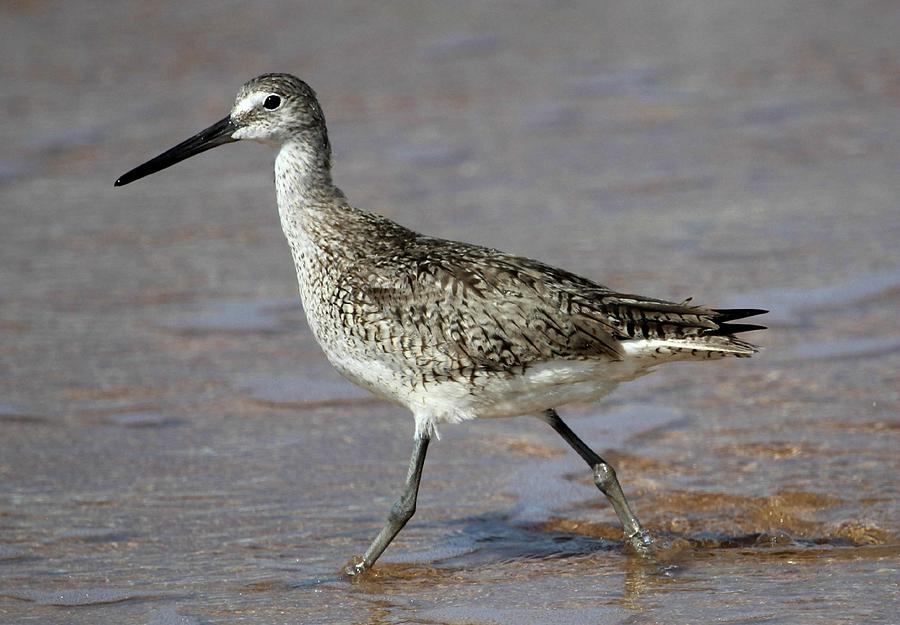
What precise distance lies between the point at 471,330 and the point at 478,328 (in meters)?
0.03

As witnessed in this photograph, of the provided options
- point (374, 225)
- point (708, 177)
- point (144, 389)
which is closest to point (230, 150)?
point (708, 177)

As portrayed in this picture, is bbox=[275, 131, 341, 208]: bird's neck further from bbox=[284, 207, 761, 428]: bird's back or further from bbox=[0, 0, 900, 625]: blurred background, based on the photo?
bbox=[0, 0, 900, 625]: blurred background

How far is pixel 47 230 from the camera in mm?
11102

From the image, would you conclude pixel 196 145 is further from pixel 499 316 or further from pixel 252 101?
pixel 499 316

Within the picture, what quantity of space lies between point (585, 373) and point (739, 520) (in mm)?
1168

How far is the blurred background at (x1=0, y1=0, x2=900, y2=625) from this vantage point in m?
6.49

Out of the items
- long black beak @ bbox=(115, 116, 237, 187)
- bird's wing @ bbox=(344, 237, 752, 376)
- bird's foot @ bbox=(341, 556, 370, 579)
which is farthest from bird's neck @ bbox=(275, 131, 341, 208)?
bird's foot @ bbox=(341, 556, 370, 579)

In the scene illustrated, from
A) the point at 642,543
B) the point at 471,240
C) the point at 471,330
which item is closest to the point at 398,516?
the point at 471,330

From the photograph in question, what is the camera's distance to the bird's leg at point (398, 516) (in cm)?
653

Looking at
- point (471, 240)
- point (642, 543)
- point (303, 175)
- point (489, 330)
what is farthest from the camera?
point (471, 240)

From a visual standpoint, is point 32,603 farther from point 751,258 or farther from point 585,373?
point 751,258

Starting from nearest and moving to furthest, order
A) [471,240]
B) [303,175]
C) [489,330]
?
[489,330] → [303,175] → [471,240]

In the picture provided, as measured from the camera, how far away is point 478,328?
248 inches

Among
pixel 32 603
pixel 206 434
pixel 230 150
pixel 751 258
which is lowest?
pixel 32 603
